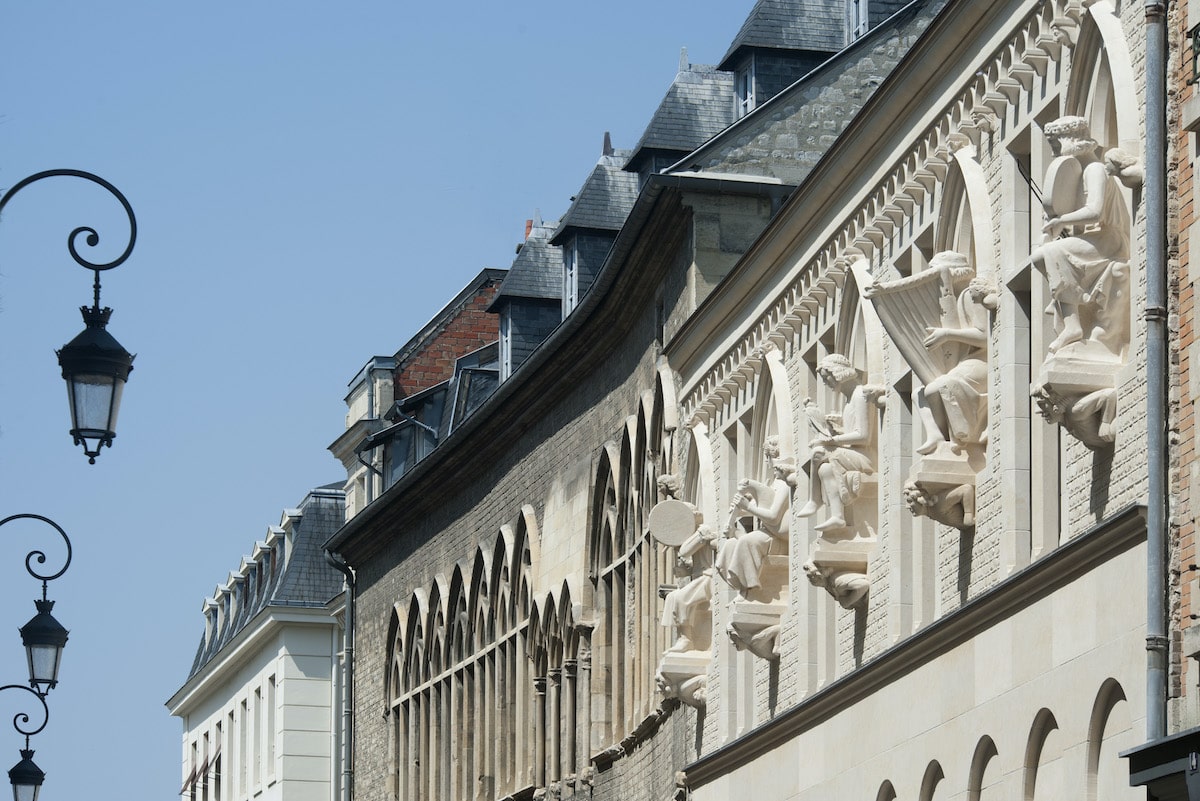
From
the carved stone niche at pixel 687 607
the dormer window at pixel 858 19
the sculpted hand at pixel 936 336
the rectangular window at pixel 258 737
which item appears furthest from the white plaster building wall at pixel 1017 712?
the rectangular window at pixel 258 737

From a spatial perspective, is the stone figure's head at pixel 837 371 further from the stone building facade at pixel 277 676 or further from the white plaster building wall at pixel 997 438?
the stone building facade at pixel 277 676

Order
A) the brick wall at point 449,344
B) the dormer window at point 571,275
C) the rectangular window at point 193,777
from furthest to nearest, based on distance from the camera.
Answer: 1. the rectangular window at point 193,777
2. the brick wall at point 449,344
3. the dormer window at point 571,275

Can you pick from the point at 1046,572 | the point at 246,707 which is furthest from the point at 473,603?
the point at 1046,572

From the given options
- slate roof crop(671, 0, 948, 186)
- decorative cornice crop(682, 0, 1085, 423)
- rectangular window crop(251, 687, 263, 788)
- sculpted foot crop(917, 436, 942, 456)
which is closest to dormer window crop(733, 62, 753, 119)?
slate roof crop(671, 0, 948, 186)

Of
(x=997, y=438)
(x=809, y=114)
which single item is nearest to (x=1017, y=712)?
(x=997, y=438)

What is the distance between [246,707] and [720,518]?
32.3 m

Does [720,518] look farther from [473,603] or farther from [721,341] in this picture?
[473,603]

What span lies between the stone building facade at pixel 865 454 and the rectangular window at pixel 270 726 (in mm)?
16005

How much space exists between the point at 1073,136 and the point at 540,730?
21.3m

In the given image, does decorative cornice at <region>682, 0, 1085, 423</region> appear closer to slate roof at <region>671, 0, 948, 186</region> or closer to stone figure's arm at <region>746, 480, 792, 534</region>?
stone figure's arm at <region>746, 480, 792, 534</region>

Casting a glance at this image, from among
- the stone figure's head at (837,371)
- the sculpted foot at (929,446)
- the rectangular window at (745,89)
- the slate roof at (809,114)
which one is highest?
the rectangular window at (745,89)

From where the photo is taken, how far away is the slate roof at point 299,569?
53438mm

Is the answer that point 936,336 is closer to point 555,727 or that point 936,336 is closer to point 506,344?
point 555,727

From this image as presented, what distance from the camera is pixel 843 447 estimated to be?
2070 cm
